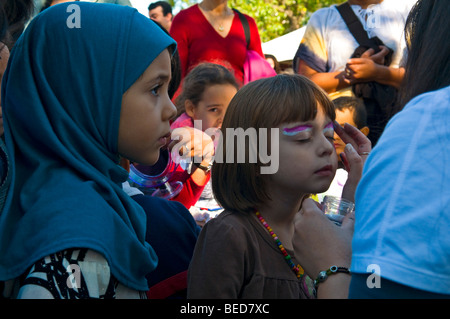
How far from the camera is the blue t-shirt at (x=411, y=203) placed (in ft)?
3.73

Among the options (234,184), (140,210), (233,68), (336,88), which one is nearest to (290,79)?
(234,184)

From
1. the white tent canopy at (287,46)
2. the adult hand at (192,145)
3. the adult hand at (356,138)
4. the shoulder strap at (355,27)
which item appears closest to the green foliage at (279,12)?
the white tent canopy at (287,46)

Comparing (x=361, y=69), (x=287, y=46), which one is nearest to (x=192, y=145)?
(x=361, y=69)

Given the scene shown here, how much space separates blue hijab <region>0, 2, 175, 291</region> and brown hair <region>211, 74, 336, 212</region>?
0.45 meters

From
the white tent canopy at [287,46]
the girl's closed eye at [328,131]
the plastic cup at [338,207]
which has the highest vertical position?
the girl's closed eye at [328,131]

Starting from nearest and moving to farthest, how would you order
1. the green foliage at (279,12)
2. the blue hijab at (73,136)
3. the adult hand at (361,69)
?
the blue hijab at (73,136) → the adult hand at (361,69) → the green foliage at (279,12)

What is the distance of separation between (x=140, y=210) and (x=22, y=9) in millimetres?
1142

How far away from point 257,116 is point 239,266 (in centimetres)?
66

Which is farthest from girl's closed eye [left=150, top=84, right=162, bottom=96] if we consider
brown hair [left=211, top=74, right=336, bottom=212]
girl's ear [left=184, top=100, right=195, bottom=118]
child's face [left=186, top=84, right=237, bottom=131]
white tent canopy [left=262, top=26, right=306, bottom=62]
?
white tent canopy [left=262, top=26, right=306, bottom=62]

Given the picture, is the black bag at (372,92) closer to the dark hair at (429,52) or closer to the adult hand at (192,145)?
the adult hand at (192,145)

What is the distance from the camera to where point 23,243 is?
4.79 ft

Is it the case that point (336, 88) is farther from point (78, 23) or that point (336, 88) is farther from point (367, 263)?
point (367, 263)

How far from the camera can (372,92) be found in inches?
160

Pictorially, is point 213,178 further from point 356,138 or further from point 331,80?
point 331,80
